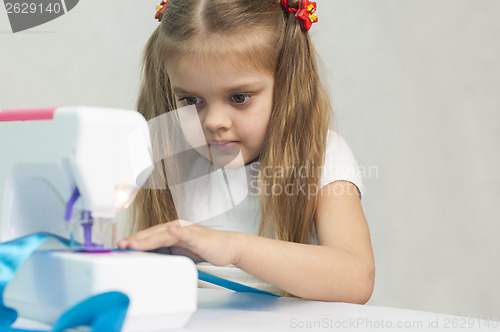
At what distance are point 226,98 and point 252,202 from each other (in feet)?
1.17

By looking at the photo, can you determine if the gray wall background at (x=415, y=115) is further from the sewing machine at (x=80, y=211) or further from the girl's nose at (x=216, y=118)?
the sewing machine at (x=80, y=211)

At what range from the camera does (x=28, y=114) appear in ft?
2.90

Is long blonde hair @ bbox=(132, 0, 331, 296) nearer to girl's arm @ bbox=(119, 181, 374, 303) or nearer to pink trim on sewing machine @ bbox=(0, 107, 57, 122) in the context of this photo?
girl's arm @ bbox=(119, 181, 374, 303)

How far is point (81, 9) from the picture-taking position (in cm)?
218

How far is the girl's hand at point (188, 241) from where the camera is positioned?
894 mm

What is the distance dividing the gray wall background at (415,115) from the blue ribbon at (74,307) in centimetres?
141

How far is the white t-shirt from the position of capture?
4.78 feet

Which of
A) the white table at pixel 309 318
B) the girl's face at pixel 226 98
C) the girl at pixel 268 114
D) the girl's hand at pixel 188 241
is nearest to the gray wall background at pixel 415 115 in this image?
the girl at pixel 268 114

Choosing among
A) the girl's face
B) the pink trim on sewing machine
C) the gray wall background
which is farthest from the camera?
the gray wall background

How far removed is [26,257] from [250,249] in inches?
13.0

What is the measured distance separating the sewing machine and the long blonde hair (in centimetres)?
56

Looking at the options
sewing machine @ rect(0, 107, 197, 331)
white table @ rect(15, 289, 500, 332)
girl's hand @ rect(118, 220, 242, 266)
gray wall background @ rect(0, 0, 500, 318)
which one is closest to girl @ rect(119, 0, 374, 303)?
white table @ rect(15, 289, 500, 332)

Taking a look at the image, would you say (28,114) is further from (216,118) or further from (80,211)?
(216,118)

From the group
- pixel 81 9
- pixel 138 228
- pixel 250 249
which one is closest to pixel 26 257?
pixel 250 249
